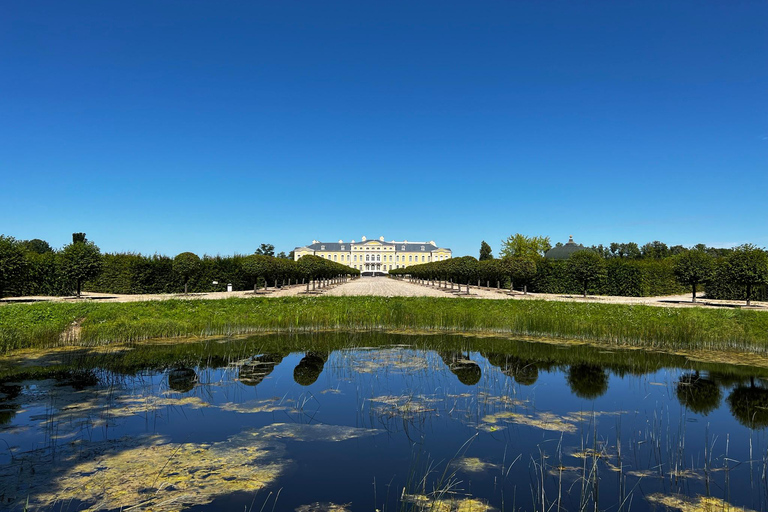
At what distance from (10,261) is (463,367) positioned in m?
23.0

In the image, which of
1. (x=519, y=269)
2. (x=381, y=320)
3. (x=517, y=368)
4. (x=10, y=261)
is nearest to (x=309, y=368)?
(x=517, y=368)

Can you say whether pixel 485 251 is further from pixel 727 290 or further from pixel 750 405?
pixel 750 405

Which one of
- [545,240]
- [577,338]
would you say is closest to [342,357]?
[577,338]

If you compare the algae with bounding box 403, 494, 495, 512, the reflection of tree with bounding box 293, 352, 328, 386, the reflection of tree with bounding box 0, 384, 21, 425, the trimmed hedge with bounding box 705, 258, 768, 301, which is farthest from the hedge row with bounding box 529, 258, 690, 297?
the reflection of tree with bounding box 0, 384, 21, 425

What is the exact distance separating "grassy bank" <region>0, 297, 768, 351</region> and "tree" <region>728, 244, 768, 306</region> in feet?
29.2

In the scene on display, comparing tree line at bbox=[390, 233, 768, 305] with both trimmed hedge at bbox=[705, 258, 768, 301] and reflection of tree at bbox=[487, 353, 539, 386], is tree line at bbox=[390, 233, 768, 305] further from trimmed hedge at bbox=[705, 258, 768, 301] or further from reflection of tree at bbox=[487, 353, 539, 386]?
reflection of tree at bbox=[487, 353, 539, 386]

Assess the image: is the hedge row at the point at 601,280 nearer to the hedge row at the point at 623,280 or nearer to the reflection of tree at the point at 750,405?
the hedge row at the point at 623,280

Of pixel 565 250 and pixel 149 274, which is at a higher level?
pixel 565 250

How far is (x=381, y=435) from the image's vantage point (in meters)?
5.48

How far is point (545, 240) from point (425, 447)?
72827 mm

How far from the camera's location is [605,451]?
4.98 meters

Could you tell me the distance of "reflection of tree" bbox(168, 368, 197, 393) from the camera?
7.59 m

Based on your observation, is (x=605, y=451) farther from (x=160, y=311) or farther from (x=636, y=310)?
(x=160, y=311)

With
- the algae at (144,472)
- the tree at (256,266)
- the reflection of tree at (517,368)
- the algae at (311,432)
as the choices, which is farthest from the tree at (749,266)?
the tree at (256,266)
